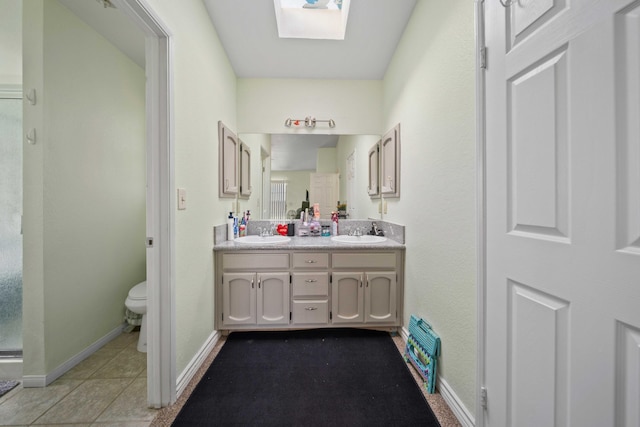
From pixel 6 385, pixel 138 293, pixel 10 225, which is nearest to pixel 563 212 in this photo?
pixel 138 293

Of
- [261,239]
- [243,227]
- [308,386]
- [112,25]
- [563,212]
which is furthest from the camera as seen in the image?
[243,227]

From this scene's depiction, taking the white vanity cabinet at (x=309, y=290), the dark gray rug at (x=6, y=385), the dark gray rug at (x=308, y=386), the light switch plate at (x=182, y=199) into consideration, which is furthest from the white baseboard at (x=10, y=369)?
the white vanity cabinet at (x=309, y=290)

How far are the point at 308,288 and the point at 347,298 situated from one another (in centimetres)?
33

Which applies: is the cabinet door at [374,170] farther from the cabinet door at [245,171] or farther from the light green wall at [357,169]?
the cabinet door at [245,171]

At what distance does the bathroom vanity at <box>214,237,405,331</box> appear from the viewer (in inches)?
77.7

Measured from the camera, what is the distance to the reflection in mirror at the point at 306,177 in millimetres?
2531

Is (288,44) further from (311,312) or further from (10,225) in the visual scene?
(10,225)

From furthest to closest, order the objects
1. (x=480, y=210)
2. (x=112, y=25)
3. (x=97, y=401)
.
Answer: (x=112, y=25) < (x=97, y=401) < (x=480, y=210)

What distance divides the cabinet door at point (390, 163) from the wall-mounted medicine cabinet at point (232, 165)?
1.35m

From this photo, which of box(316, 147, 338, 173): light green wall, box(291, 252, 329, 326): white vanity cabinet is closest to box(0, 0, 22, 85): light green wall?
box(316, 147, 338, 173): light green wall

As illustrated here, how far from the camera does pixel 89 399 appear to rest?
Result: 4.46 ft

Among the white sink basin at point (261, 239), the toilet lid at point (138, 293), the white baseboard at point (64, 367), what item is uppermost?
the white sink basin at point (261, 239)

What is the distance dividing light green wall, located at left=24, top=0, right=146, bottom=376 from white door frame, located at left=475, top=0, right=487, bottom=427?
7.71 ft

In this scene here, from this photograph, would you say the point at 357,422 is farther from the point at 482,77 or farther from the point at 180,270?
the point at 482,77
